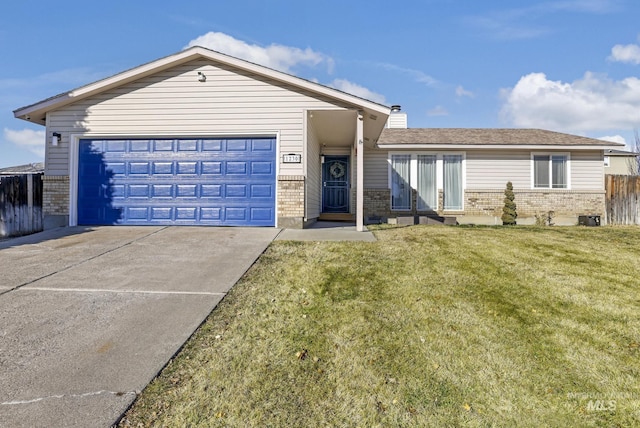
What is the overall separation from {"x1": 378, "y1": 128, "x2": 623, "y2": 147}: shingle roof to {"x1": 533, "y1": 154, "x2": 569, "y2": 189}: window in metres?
0.65

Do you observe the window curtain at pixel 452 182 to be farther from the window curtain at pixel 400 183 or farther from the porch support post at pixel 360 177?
the porch support post at pixel 360 177

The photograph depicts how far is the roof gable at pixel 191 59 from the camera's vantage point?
870cm

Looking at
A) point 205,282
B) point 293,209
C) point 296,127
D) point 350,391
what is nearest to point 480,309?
A: point 350,391

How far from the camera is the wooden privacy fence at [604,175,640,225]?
13164 millimetres

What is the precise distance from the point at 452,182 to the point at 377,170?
318 cm

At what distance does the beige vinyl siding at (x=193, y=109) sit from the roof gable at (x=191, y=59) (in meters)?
0.19

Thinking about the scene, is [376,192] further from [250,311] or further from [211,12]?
[250,311]

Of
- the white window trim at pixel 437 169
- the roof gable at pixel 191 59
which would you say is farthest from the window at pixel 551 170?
the roof gable at pixel 191 59

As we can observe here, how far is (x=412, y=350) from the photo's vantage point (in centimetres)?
285

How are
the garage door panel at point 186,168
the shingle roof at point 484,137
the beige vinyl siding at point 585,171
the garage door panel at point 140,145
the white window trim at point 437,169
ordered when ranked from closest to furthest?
the garage door panel at point 186,168
the garage door panel at point 140,145
the shingle roof at point 484,137
the beige vinyl siding at point 585,171
the white window trim at point 437,169

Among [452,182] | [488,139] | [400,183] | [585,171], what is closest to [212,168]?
[400,183]

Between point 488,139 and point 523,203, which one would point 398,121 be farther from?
point 523,203

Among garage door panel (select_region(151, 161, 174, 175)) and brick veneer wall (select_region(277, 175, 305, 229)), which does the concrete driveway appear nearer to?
brick veneer wall (select_region(277, 175, 305, 229))

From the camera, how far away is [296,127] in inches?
351
